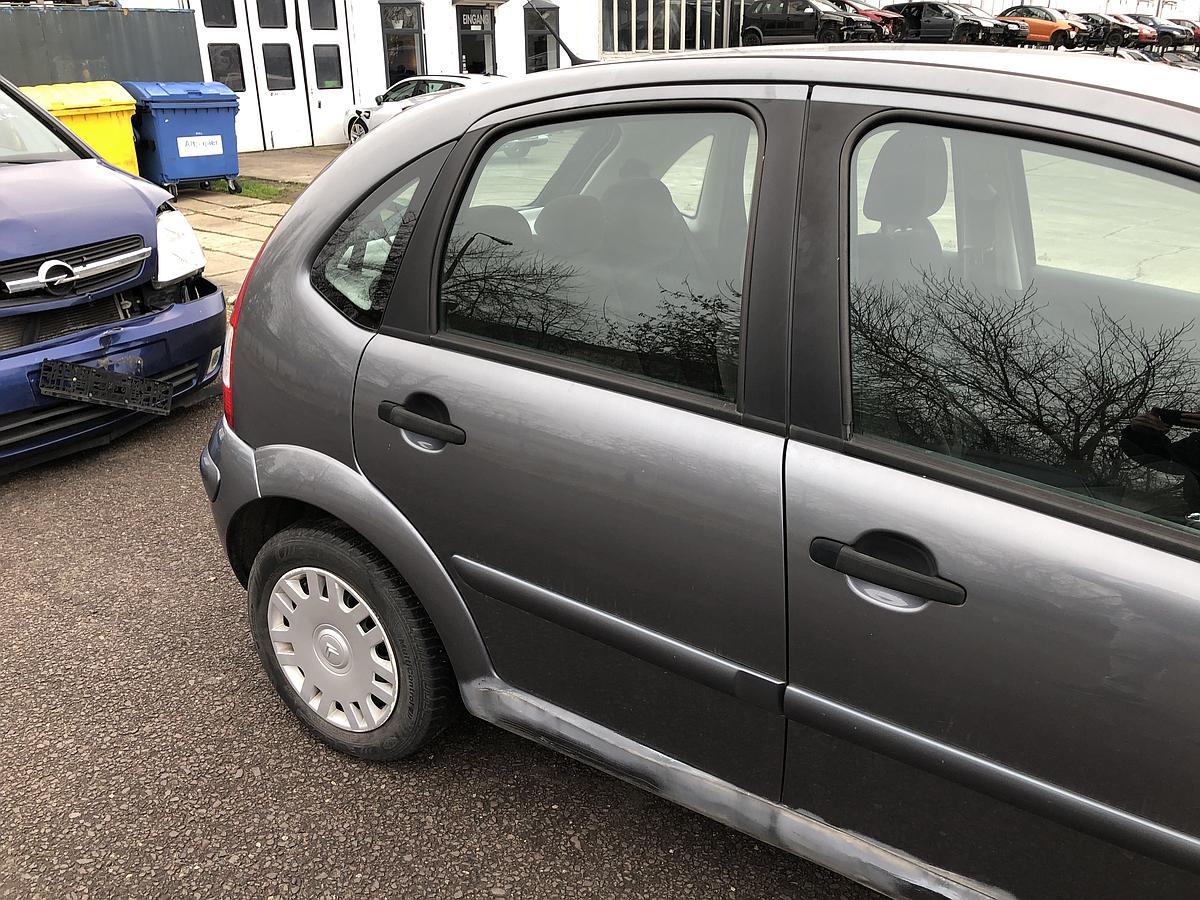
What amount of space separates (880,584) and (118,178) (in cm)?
432

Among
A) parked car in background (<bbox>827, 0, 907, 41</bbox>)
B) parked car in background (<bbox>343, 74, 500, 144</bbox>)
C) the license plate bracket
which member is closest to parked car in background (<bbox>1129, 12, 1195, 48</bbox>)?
parked car in background (<bbox>827, 0, 907, 41</bbox>)

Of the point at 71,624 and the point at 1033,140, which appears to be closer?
the point at 1033,140

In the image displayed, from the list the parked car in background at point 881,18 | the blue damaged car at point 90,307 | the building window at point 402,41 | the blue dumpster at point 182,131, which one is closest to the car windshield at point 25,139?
the blue damaged car at point 90,307

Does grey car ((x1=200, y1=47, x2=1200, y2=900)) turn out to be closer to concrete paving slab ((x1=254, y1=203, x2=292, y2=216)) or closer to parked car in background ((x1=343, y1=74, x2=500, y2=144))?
concrete paving slab ((x1=254, y1=203, x2=292, y2=216))

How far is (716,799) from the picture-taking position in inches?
71.5

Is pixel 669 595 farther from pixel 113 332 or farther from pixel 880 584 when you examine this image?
pixel 113 332

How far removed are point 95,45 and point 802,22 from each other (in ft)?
71.0

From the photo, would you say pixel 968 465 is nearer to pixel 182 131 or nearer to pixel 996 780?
pixel 996 780

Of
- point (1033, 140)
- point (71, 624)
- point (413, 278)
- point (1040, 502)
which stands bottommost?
point (71, 624)

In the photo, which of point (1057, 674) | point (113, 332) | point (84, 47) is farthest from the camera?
point (84, 47)

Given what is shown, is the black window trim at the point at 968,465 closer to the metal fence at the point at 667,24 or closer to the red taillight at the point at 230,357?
the red taillight at the point at 230,357

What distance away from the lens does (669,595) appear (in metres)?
1.72

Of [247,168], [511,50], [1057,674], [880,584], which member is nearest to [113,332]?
[880,584]

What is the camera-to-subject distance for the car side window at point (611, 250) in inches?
67.4
